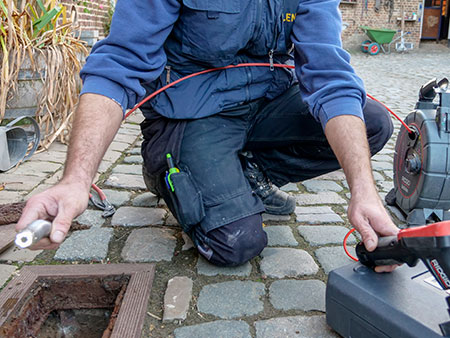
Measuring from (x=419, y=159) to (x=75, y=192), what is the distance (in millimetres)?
1689

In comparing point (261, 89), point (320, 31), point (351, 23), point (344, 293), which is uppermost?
point (320, 31)

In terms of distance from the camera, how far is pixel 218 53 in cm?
210

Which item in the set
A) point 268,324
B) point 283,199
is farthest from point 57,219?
point 283,199

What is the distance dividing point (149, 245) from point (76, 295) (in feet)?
1.40

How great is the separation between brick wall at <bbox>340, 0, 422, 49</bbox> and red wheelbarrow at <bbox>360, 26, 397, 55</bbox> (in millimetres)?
947

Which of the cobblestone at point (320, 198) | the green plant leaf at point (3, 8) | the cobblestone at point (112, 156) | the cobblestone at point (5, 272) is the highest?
the green plant leaf at point (3, 8)

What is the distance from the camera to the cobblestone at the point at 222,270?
1986 millimetres

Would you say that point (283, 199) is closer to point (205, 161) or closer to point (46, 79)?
point (205, 161)

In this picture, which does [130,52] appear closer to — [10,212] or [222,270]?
[222,270]

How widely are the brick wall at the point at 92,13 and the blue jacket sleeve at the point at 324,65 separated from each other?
13.3 feet

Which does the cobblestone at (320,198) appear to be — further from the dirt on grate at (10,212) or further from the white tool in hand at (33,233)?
the white tool in hand at (33,233)

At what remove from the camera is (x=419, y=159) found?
89.1 inches

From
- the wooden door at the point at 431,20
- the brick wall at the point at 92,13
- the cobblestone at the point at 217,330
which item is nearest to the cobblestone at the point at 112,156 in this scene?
the cobblestone at the point at 217,330

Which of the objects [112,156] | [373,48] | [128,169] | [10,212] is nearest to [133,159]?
[112,156]
